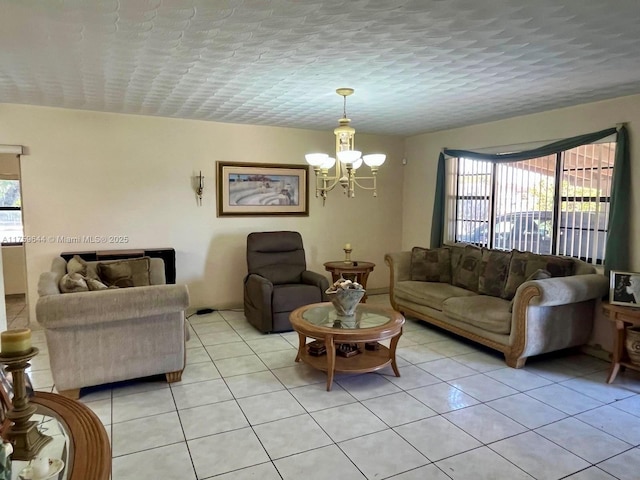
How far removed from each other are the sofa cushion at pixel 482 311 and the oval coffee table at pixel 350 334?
824 millimetres

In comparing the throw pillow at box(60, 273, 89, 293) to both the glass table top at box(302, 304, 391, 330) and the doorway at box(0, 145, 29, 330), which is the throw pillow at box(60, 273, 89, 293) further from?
the doorway at box(0, 145, 29, 330)

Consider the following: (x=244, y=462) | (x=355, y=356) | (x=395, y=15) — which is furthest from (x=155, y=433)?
(x=395, y=15)

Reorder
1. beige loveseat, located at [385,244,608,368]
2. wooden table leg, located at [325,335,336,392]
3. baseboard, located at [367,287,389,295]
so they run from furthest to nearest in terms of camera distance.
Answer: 1. baseboard, located at [367,287,389,295]
2. beige loveseat, located at [385,244,608,368]
3. wooden table leg, located at [325,335,336,392]

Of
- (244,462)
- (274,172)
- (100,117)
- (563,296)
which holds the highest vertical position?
(100,117)

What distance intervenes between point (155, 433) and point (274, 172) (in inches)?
144

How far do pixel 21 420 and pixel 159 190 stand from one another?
156 inches

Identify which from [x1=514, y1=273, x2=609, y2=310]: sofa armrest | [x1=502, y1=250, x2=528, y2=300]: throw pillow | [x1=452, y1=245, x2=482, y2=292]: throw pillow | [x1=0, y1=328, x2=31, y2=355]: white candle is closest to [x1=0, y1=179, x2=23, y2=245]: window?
[x1=0, y1=328, x2=31, y2=355]: white candle

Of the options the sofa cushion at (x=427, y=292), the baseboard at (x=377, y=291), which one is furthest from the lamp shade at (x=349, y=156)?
the baseboard at (x=377, y=291)

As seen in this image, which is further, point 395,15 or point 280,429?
point 280,429

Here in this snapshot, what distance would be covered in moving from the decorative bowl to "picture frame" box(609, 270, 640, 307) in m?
2.06

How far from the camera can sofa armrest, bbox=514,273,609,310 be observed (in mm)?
3463

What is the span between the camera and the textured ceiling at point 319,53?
211 cm

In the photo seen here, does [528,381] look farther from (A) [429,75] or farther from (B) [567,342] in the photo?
(A) [429,75]

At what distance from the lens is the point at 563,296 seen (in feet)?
11.6
